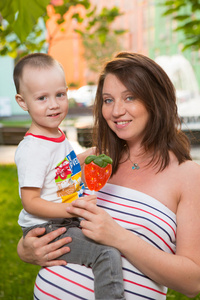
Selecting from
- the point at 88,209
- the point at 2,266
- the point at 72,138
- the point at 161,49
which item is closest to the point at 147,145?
the point at 88,209

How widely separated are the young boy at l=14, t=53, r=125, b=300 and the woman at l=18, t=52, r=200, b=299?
0.22ft

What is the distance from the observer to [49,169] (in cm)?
182

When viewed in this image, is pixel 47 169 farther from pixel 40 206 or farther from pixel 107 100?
pixel 107 100

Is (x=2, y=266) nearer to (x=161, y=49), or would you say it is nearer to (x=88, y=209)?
(x=88, y=209)

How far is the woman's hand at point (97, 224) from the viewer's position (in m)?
1.67

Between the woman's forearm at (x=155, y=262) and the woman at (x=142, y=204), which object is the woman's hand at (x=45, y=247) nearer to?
the woman at (x=142, y=204)

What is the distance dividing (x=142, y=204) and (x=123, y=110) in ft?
1.51

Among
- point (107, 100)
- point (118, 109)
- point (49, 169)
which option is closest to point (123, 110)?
point (118, 109)

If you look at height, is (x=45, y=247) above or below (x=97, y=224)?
below

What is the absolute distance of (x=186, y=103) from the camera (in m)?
12.2

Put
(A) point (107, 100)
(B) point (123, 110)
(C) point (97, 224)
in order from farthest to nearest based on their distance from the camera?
(A) point (107, 100)
(B) point (123, 110)
(C) point (97, 224)

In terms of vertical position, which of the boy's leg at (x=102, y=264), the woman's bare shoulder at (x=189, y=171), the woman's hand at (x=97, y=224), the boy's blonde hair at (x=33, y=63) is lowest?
the boy's leg at (x=102, y=264)

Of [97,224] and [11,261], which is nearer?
[97,224]

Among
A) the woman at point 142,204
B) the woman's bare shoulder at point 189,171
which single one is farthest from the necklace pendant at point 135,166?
the woman's bare shoulder at point 189,171
